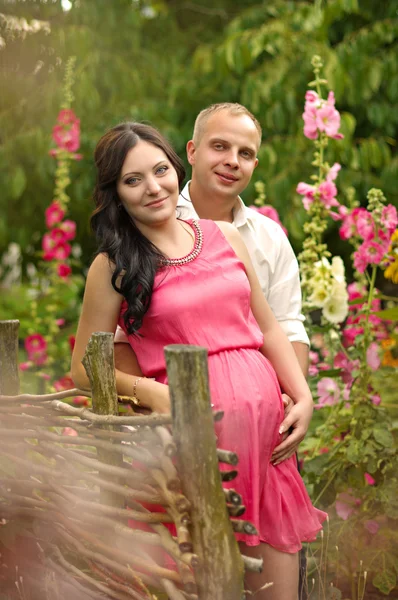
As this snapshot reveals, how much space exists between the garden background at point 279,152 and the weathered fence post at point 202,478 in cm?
95

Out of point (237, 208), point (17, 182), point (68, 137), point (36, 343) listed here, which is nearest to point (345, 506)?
point (237, 208)

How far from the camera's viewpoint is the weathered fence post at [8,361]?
2262 mm

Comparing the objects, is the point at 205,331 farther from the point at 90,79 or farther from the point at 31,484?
the point at 90,79

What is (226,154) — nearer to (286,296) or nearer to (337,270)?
(286,296)

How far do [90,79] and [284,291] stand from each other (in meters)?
3.38

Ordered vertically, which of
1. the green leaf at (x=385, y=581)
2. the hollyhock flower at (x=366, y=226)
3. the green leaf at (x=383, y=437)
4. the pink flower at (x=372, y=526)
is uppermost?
the hollyhock flower at (x=366, y=226)

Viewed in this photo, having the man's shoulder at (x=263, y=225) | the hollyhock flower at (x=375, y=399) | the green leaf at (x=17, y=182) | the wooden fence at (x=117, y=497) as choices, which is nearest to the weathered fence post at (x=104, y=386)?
the wooden fence at (x=117, y=497)

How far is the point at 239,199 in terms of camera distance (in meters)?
2.37

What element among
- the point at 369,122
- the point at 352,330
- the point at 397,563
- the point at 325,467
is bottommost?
the point at 397,563

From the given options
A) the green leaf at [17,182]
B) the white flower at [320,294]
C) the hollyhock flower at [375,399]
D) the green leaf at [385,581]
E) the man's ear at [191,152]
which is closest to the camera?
the man's ear at [191,152]

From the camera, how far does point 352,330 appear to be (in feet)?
10.8

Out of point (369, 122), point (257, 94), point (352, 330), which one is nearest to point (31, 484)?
point (352, 330)

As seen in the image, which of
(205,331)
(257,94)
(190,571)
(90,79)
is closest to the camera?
(190,571)

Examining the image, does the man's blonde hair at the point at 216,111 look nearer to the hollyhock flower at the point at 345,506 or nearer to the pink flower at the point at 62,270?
the hollyhock flower at the point at 345,506
